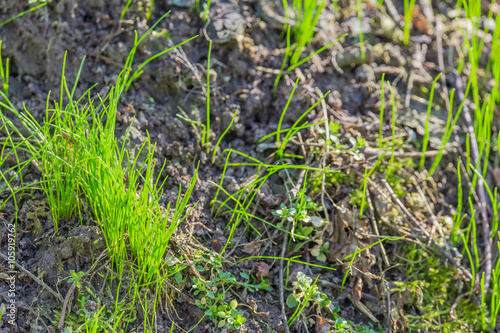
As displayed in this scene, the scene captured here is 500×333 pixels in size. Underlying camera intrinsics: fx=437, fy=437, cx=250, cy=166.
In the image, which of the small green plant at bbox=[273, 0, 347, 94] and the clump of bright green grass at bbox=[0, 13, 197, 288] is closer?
the clump of bright green grass at bbox=[0, 13, 197, 288]

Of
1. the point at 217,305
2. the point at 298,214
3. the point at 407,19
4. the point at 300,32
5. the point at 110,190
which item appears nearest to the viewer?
the point at 110,190

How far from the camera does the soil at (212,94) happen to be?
1.70 metres

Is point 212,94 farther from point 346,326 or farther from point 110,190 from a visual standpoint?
point 346,326

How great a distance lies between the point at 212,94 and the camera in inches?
87.7

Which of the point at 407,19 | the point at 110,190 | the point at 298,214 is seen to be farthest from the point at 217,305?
the point at 407,19

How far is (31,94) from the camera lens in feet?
6.96

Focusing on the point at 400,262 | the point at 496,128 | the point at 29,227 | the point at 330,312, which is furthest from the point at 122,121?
the point at 496,128

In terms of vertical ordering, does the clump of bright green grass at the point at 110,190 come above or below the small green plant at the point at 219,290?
above

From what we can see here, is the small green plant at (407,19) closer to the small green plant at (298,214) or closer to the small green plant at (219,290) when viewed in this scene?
the small green plant at (298,214)

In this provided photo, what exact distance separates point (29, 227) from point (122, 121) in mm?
628

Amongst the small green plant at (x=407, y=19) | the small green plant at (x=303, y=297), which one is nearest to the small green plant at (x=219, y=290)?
the small green plant at (x=303, y=297)

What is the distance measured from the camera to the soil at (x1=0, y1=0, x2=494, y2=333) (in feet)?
5.57

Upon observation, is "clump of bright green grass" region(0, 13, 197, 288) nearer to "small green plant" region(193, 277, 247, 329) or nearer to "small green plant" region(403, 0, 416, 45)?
"small green plant" region(193, 277, 247, 329)

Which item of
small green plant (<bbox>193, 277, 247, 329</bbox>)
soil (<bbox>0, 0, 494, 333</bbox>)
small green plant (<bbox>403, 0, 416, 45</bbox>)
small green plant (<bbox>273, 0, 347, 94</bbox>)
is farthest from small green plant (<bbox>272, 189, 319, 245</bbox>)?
small green plant (<bbox>403, 0, 416, 45</bbox>)
